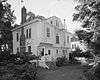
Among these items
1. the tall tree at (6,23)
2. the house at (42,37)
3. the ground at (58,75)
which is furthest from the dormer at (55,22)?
the ground at (58,75)

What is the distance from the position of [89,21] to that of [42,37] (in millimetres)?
11621

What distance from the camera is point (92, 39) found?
10.0m

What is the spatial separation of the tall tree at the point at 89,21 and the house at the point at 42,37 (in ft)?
29.2

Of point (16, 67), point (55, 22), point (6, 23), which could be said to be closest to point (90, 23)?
point (16, 67)

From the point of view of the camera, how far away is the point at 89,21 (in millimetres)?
10633

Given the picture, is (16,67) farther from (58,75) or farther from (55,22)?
(55,22)

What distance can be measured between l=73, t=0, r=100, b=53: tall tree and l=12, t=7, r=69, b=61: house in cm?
890

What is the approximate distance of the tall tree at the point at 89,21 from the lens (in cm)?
977

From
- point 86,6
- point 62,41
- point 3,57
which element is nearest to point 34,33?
point 3,57

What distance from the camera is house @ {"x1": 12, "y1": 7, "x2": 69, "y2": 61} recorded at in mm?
20969

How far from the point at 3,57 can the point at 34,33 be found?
6.34 m

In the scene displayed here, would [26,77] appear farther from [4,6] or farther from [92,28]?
[4,6]

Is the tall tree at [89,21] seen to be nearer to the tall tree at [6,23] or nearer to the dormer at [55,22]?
the dormer at [55,22]

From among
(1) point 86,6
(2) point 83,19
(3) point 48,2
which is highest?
(3) point 48,2
